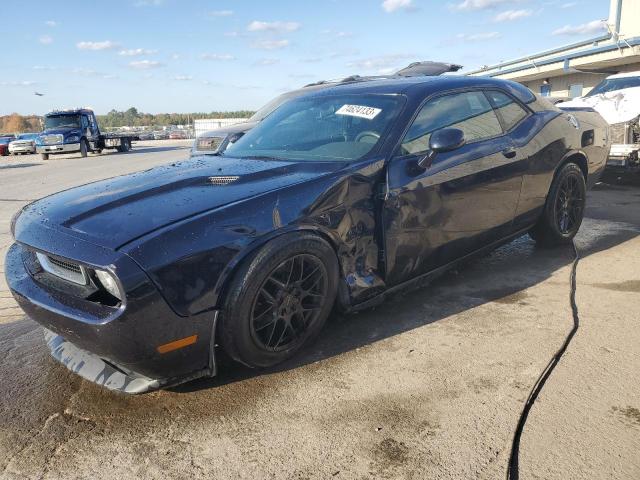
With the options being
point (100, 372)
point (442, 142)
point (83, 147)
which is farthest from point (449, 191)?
point (83, 147)

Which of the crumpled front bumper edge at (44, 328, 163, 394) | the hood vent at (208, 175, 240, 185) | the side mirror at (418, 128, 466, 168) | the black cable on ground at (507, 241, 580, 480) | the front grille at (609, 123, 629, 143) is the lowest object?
the black cable on ground at (507, 241, 580, 480)

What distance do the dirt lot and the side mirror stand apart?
39.7 inches

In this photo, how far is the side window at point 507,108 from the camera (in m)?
3.98

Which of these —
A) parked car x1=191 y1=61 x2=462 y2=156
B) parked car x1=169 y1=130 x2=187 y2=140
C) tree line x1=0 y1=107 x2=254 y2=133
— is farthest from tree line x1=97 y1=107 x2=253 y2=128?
parked car x1=191 y1=61 x2=462 y2=156

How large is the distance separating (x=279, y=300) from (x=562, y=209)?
3102mm

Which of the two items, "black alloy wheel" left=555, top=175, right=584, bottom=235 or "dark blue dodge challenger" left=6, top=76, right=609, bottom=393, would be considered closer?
"dark blue dodge challenger" left=6, top=76, right=609, bottom=393

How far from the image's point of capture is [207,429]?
7.57 ft

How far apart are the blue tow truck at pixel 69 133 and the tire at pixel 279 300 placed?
74.2 feet

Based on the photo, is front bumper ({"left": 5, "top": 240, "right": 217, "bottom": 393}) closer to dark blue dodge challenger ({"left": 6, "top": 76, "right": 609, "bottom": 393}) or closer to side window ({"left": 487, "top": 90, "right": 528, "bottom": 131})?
dark blue dodge challenger ({"left": 6, "top": 76, "right": 609, "bottom": 393})

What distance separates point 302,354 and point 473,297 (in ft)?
4.64

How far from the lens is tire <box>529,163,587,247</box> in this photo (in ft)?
14.5

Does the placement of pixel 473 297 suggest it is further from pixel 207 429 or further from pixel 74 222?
pixel 74 222

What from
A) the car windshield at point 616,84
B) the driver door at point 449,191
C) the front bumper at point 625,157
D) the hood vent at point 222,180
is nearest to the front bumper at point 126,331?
the hood vent at point 222,180

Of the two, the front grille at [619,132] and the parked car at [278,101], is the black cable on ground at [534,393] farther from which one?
the parked car at [278,101]
